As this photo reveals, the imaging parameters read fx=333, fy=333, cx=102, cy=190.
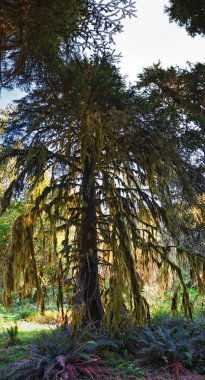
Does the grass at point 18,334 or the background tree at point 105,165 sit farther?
the grass at point 18,334

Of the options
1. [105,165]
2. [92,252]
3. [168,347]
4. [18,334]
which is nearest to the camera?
[168,347]

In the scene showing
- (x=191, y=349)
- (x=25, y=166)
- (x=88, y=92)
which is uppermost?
(x=88, y=92)

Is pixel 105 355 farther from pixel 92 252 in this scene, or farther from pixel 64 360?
pixel 92 252

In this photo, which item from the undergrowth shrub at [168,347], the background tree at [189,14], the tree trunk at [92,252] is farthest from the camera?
the tree trunk at [92,252]

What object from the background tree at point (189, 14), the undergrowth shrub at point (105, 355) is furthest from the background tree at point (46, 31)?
the undergrowth shrub at point (105, 355)

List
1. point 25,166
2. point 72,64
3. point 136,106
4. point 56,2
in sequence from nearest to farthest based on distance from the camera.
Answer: point 56,2
point 72,64
point 136,106
point 25,166

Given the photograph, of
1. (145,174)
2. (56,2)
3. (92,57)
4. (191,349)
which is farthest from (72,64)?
(191,349)

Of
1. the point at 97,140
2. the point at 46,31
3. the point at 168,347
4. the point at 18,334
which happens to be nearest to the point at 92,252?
the point at 97,140

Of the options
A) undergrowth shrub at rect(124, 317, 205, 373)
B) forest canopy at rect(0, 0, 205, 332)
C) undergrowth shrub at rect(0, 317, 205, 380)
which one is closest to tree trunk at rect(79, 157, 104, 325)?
forest canopy at rect(0, 0, 205, 332)

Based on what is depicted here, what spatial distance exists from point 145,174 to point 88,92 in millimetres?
2059

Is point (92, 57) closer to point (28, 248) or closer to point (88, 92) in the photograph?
point (88, 92)

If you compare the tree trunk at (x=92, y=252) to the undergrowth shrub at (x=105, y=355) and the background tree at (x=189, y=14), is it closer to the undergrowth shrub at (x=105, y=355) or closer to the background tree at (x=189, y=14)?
the undergrowth shrub at (x=105, y=355)

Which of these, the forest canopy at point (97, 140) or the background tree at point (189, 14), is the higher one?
the background tree at point (189, 14)

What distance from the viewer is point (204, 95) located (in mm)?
4758
